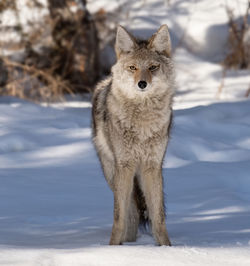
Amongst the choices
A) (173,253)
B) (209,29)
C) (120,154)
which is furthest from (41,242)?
(209,29)

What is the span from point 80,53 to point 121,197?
337 inches

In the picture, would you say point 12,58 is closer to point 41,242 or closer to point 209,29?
point 209,29

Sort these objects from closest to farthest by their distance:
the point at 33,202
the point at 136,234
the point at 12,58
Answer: the point at 136,234 → the point at 33,202 → the point at 12,58

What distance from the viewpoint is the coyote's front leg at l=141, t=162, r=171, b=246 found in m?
4.07

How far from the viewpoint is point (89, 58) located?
1231 cm

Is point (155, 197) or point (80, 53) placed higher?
point (155, 197)

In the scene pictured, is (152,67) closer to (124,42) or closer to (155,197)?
(124,42)

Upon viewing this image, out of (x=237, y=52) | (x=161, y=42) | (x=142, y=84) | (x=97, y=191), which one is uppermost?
(x=161, y=42)

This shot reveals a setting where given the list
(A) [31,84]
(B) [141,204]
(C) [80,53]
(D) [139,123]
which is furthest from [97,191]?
(C) [80,53]

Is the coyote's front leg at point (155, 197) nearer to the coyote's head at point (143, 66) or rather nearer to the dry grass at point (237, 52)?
the coyote's head at point (143, 66)

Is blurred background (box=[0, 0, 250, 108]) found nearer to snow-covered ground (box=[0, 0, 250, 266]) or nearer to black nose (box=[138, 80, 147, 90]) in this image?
snow-covered ground (box=[0, 0, 250, 266])

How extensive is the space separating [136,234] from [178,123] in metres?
3.79

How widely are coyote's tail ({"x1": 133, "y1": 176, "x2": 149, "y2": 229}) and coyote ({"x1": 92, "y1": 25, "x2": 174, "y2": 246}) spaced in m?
0.07

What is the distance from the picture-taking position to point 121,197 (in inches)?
161
